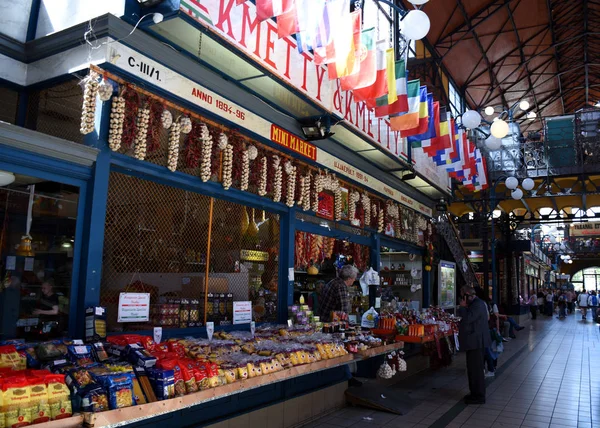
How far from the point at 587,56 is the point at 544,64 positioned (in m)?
2.67

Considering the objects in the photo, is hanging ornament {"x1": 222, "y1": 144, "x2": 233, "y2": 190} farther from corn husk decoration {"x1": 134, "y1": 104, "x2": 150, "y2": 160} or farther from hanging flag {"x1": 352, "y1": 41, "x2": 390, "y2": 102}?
hanging flag {"x1": 352, "y1": 41, "x2": 390, "y2": 102}

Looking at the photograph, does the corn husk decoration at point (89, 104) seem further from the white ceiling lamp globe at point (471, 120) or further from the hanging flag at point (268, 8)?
the white ceiling lamp globe at point (471, 120)

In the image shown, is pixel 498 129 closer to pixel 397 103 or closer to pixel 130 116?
pixel 397 103

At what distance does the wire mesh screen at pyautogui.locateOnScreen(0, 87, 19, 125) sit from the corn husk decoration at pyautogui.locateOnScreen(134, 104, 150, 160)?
4.98 ft

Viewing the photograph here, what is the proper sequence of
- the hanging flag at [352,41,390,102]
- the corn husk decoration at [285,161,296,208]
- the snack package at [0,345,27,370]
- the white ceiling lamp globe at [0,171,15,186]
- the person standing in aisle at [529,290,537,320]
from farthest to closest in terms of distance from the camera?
the person standing in aisle at [529,290,537,320]
the corn husk decoration at [285,161,296,208]
the hanging flag at [352,41,390,102]
the white ceiling lamp globe at [0,171,15,186]
the snack package at [0,345,27,370]

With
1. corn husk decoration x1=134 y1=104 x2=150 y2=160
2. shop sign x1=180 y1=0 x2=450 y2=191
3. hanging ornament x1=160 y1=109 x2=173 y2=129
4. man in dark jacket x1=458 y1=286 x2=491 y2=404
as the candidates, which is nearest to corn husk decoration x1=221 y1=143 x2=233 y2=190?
hanging ornament x1=160 y1=109 x2=173 y2=129

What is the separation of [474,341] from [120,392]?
563 cm

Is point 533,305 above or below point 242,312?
below

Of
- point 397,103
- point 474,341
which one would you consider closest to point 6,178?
point 397,103

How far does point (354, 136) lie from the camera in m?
7.54

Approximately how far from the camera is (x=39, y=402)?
261 centimetres

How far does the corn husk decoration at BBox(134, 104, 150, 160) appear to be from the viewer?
4.37m

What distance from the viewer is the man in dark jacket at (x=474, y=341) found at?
22.8 ft

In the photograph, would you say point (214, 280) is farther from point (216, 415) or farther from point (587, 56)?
point (587, 56)
